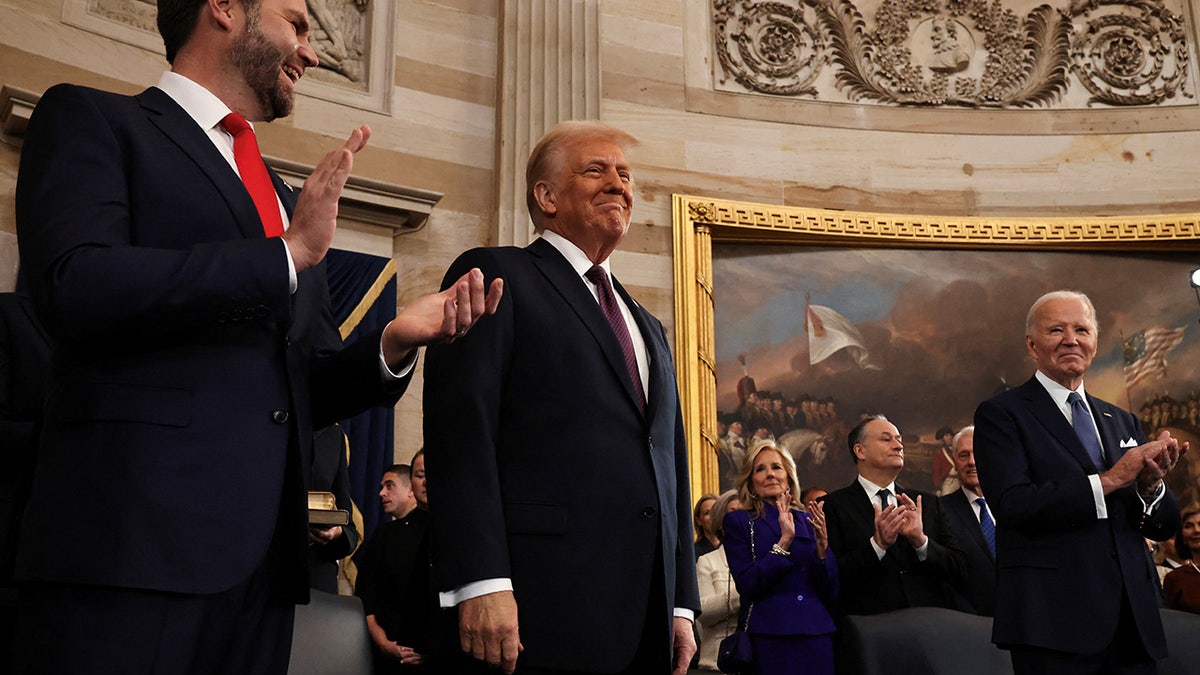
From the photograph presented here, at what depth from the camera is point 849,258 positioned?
9555 mm

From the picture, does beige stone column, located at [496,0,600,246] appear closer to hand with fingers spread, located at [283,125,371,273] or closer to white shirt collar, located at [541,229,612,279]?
white shirt collar, located at [541,229,612,279]

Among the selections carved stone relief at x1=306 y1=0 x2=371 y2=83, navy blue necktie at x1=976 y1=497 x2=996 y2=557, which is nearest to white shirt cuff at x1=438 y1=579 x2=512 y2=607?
navy blue necktie at x1=976 y1=497 x2=996 y2=557

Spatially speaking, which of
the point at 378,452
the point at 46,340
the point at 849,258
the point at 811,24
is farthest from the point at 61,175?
the point at 811,24

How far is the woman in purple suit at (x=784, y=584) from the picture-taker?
4.91 meters

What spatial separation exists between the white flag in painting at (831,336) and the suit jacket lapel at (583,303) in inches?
254

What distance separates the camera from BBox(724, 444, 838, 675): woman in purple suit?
16.1 ft

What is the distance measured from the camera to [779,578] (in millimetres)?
4973

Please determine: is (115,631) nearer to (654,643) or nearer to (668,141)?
(654,643)

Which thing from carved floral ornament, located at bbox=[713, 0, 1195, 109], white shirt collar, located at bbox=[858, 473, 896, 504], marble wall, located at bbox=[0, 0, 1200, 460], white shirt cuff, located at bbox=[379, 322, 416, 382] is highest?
carved floral ornament, located at bbox=[713, 0, 1195, 109]

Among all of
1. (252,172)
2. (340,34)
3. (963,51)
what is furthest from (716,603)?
(963,51)

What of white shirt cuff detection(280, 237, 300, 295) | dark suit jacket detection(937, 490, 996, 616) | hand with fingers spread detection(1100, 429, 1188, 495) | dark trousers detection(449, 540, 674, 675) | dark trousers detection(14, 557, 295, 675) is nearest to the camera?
dark trousers detection(14, 557, 295, 675)

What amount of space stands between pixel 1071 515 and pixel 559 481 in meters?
1.96

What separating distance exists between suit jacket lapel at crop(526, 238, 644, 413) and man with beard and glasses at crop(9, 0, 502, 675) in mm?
761

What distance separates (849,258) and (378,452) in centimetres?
424
